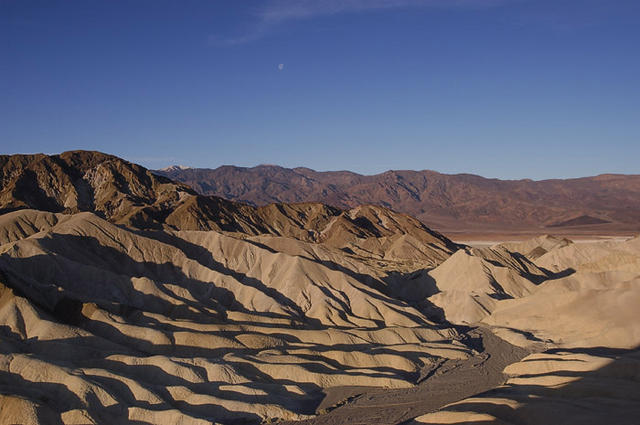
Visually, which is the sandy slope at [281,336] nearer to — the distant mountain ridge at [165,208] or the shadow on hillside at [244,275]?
the shadow on hillside at [244,275]

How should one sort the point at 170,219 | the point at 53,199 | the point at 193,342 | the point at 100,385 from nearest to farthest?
the point at 100,385 → the point at 193,342 → the point at 170,219 → the point at 53,199

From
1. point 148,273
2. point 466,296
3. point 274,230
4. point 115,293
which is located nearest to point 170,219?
point 274,230

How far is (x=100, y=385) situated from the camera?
31.7m

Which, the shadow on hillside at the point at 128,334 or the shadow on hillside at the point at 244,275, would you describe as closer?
the shadow on hillside at the point at 128,334

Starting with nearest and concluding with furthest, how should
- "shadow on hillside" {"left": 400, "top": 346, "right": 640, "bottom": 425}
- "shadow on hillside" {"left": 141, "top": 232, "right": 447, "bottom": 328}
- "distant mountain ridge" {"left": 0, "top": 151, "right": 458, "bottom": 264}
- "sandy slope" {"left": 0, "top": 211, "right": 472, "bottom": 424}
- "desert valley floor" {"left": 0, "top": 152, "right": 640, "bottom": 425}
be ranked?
"shadow on hillside" {"left": 400, "top": 346, "right": 640, "bottom": 425} < "desert valley floor" {"left": 0, "top": 152, "right": 640, "bottom": 425} < "sandy slope" {"left": 0, "top": 211, "right": 472, "bottom": 424} < "shadow on hillside" {"left": 141, "top": 232, "right": 447, "bottom": 328} < "distant mountain ridge" {"left": 0, "top": 151, "right": 458, "bottom": 264}

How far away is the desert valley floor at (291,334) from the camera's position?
31.6m

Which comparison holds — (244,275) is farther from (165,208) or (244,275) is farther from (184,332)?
(165,208)

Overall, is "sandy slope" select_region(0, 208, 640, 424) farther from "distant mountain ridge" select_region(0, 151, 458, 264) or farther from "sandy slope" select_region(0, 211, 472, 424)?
"distant mountain ridge" select_region(0, 151, 458, 264)

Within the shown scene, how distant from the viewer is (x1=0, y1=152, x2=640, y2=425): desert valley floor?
104 feet

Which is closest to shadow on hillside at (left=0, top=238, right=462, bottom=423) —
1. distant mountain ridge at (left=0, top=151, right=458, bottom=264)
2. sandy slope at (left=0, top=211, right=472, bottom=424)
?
sandy slope at (left=0, top=211, right=472, bottom=424)

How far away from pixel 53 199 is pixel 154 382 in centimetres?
9982

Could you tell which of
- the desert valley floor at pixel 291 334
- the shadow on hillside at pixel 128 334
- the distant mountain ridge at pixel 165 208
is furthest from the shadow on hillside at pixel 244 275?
the distant mountain ridge at pixel 165 208

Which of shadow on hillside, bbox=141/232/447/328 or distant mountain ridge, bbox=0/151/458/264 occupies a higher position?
distant mountain ridge, bbox=0/151/458/264

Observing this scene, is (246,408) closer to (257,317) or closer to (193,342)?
(193,342)
